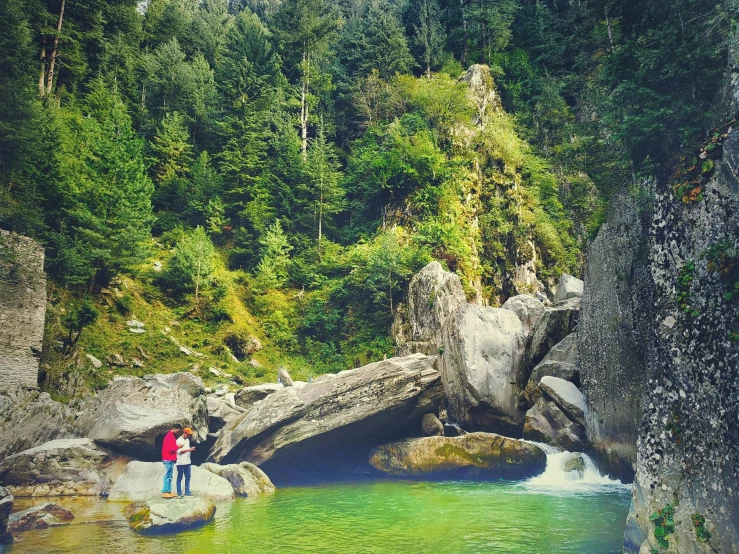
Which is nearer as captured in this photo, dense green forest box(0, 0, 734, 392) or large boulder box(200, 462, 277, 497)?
large boulder box(200, 462, 277, 497)

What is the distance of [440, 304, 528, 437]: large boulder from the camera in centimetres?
1859

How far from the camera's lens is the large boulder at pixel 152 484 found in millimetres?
13070

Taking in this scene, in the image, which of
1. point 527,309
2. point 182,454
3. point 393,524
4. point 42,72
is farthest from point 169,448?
point 42,72

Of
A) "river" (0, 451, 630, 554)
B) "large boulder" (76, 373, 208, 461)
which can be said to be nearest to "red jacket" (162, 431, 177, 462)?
"river" (0, 451, 630, 554)

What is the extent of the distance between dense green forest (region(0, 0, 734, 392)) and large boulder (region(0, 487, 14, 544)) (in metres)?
12.9

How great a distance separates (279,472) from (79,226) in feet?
58.9

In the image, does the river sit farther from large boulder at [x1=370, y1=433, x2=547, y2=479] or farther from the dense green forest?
the dense green forest

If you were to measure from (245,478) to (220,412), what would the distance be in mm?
6614

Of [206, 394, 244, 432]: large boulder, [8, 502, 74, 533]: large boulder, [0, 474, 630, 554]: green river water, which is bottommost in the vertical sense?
[0, 474, 630, 554]: green river water

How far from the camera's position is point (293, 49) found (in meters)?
46.3

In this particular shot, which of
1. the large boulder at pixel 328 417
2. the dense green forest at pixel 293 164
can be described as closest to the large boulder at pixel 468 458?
the large boulder at pixel 328 417

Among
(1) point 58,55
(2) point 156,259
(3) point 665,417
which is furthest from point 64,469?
(1) point 58,55

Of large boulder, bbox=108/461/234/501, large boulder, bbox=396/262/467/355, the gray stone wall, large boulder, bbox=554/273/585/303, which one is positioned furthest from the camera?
large boulder, bbox=396/262/467/355

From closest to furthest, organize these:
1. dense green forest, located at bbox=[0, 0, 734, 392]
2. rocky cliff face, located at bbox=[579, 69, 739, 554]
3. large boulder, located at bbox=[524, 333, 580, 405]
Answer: rocky cliff face, located at bbox=[579, 69, 739, 554]
large boulder, located at bbox=[524, 333, 580, 405]
dense green forest, located at bbox=[0, 0, 734, 392]
